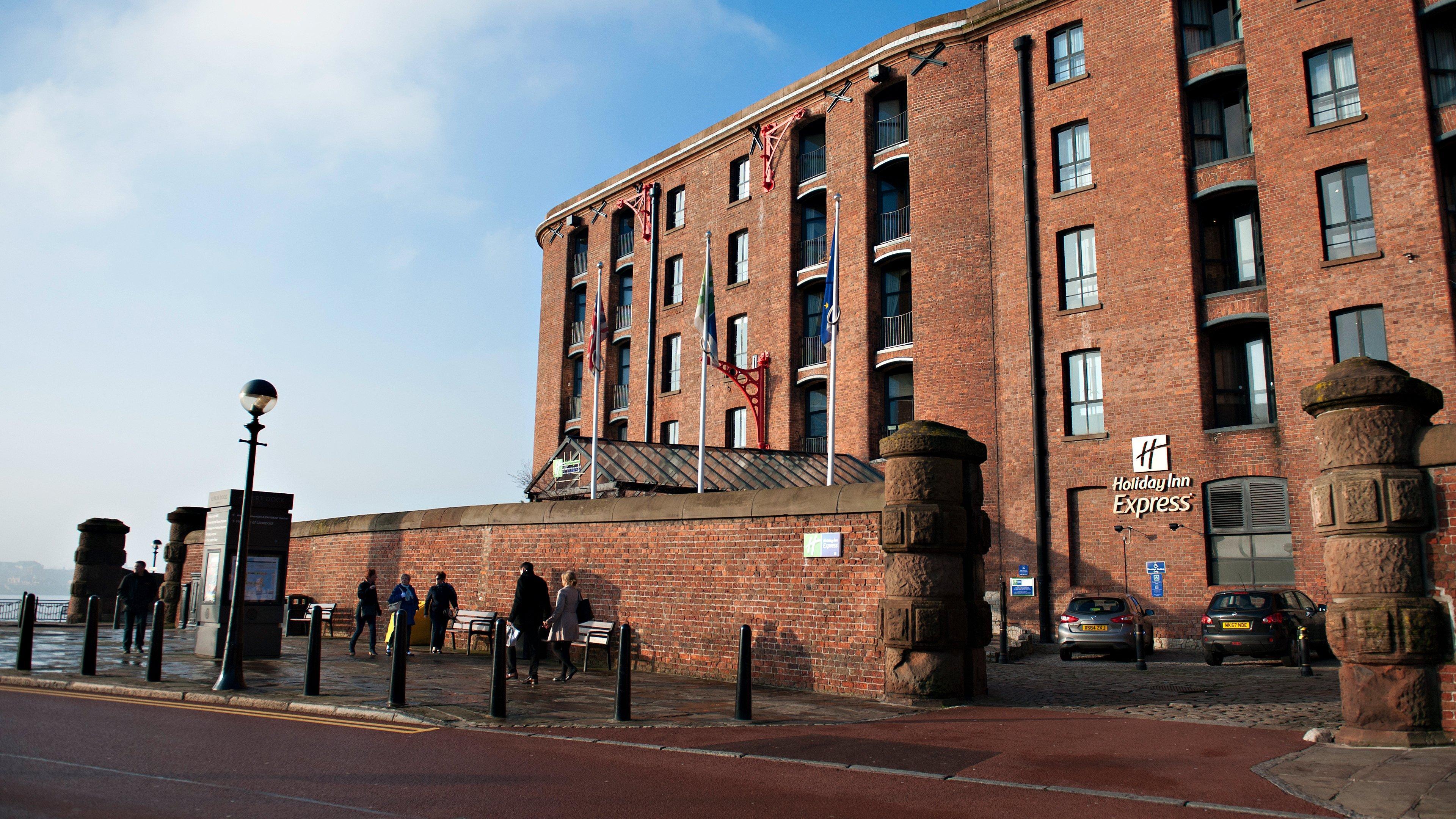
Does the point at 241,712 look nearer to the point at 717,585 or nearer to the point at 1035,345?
the point at 717,585

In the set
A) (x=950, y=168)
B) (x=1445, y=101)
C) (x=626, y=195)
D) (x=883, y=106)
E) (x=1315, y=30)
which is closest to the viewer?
(x=1445, y=101)

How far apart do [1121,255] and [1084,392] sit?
356cm

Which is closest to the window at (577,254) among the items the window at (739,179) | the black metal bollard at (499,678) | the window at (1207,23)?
the window at (739,179)

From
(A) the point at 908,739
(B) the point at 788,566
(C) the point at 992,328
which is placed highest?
(C) the point at 992,328

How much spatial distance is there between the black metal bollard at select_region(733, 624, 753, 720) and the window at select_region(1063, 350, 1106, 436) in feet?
57.9

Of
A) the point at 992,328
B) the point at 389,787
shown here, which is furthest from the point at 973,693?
the point at 992,328

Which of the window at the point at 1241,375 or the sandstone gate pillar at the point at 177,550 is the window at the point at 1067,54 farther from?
the sandstone gate pillar at the point at 177,550

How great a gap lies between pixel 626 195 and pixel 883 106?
13.2 metres

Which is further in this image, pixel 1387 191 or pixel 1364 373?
pixel 1387 191

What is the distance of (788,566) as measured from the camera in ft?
41.7

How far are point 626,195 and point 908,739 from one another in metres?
34.9

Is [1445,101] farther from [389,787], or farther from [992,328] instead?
[389,787]

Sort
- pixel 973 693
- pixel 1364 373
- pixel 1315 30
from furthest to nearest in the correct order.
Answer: pixel 1315 30
pixel 973 693
pixel 1364 373

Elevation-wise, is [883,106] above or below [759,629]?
above
